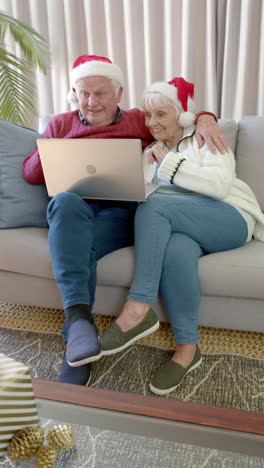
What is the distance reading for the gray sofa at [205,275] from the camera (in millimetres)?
1377

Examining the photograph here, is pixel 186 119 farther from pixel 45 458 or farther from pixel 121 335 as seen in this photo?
pixel 45 458

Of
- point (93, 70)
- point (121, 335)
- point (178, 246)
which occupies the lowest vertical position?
point (121, 335)

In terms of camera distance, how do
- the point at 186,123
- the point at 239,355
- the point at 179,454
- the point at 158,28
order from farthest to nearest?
the point at 158,28 < the point at 186,123 < the point at 239,355 < the point at 179,454

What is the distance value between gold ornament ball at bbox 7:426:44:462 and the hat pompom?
118 cm

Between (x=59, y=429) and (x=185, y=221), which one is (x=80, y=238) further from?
(x=59, y=429)

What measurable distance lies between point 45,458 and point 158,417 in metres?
0.20

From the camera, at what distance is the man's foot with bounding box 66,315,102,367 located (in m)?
1.13

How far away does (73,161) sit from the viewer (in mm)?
1330

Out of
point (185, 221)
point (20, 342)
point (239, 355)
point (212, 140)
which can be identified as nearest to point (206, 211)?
point (185, 221)

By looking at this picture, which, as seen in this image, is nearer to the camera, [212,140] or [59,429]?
[59,429]

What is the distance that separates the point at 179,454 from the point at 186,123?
1.15m

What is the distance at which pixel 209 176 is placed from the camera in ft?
4.54

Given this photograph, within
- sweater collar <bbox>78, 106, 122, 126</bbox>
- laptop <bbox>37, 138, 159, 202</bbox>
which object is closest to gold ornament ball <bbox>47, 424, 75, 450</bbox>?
laptop <bbox>37, 138, 159, 202</bbox>

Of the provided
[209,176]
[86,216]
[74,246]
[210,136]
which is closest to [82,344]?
[74,246]
